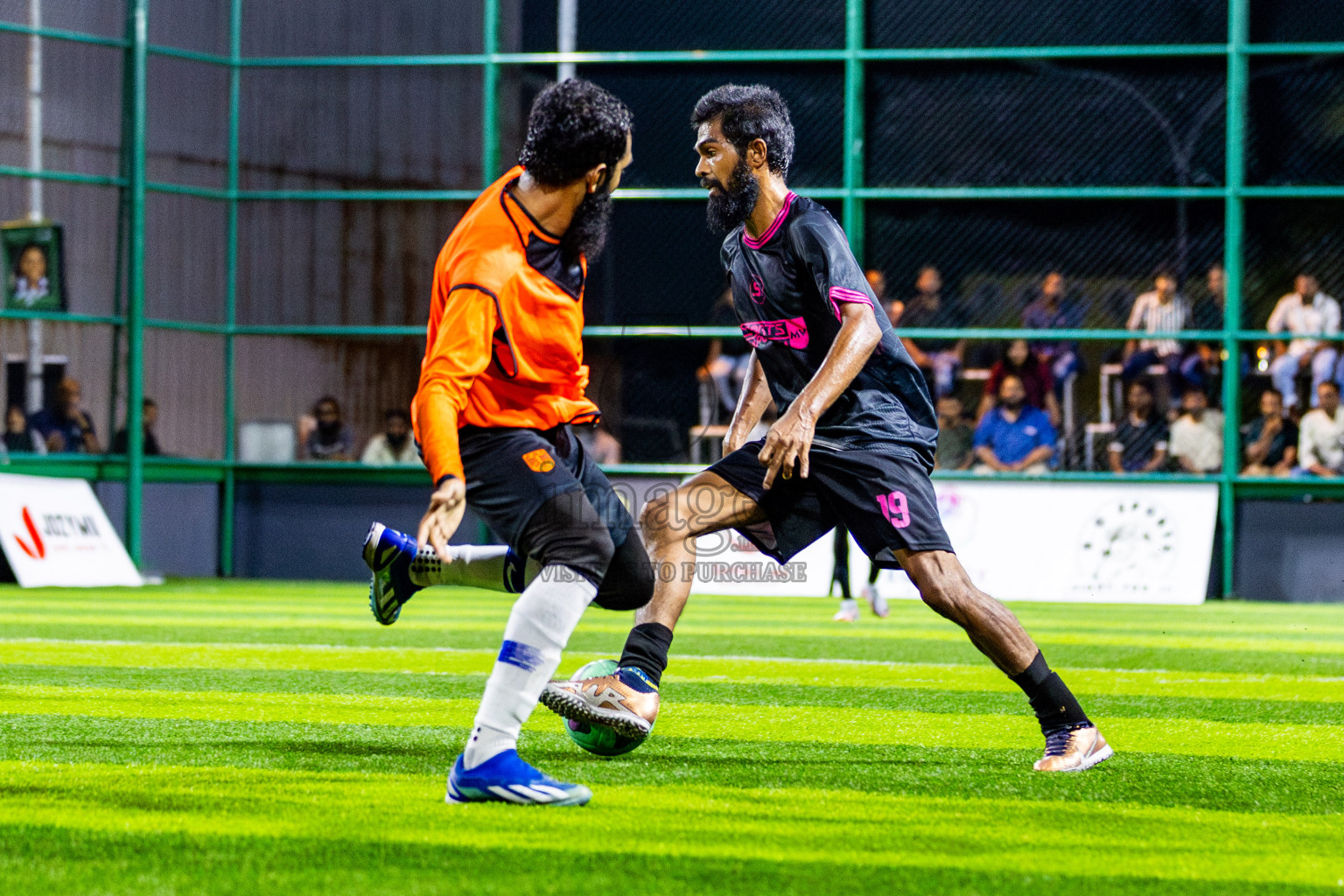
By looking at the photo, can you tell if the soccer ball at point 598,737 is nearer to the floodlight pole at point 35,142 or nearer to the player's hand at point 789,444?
the player's hand at point 789,444

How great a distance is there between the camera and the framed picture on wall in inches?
675

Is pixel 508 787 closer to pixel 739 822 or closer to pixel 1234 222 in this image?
pixel 739 822

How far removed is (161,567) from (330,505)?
194cm

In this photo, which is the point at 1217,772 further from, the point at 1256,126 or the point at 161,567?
the point at 161,567

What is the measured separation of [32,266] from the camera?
17.3 meters

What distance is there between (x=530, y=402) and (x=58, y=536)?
12790 mm

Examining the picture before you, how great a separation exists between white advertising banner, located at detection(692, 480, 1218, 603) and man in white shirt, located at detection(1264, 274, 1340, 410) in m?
1.53

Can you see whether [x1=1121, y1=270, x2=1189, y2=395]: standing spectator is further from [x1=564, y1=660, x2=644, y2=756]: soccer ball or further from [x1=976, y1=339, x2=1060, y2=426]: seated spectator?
[x1=564, y1=660, x2=644, y2=756]: soccer ball

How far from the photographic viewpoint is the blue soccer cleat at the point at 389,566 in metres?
5.36

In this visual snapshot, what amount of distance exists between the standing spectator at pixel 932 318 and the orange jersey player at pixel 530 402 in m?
13.1

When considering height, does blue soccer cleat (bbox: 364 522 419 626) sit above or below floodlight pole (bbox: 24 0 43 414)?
below

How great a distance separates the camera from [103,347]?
58.4 ft

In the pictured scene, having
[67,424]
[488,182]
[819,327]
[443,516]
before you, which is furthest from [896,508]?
[67,424]

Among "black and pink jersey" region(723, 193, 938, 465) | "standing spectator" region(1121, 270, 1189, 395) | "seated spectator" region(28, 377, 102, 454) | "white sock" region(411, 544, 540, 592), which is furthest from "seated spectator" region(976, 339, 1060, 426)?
"white sock" region(411, 544, 540, 592)
